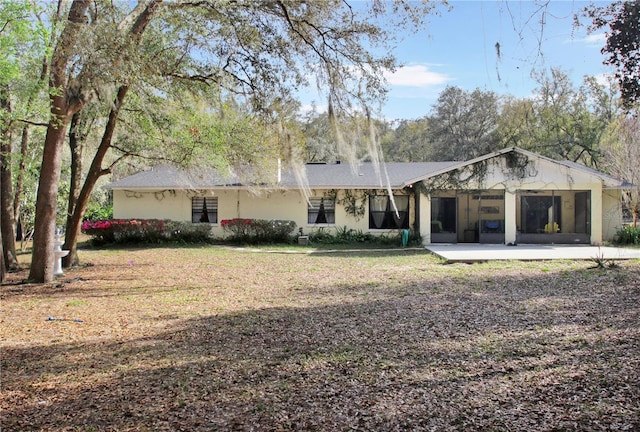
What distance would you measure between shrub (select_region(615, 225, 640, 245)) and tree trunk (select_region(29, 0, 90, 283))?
58.3 ft

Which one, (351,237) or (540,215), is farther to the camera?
(351,237)

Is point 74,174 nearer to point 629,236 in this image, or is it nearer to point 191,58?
point 191,58

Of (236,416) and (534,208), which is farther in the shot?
(534,208)

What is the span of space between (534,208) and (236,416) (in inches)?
690

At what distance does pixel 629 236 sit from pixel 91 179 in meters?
17.5

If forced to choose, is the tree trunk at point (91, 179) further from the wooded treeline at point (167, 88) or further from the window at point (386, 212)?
the window at point (386, 212)

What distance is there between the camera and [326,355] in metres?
5.12

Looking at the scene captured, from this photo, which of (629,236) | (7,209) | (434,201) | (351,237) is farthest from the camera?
(351,237)

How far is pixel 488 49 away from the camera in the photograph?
4184 millimetres

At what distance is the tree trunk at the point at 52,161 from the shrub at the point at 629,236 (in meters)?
→ 17.8

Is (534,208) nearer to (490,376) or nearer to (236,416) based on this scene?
(490,376)

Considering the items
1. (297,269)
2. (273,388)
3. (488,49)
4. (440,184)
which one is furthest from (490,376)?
(440,184)

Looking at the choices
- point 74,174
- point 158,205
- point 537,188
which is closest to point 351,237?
point 537,188

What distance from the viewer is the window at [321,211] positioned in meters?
20.6
